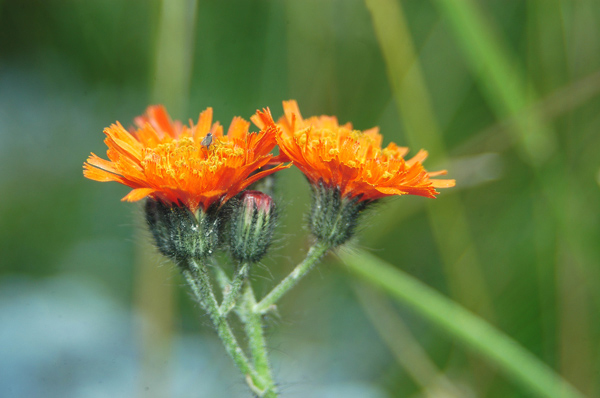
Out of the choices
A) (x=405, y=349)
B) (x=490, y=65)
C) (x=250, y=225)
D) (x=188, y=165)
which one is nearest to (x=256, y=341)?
(x=250, y=225)

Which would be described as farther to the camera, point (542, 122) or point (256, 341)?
point (542, 122)

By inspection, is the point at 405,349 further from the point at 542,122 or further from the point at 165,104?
the point at 165,104

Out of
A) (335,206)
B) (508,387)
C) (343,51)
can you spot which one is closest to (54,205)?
(343,51)

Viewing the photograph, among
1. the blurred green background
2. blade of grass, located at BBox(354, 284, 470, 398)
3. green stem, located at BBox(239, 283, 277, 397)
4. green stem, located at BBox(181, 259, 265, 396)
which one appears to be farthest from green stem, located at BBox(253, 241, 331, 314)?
blade of grass, located at BBox(354, 284, 470, 398)

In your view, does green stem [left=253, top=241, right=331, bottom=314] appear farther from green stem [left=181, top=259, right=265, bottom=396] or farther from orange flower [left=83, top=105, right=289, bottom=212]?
orange flower [left=83, top=105, right=289, bottom=212]

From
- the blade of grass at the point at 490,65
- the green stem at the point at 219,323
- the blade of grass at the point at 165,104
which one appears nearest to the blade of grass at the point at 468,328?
the green stem at the point at 219,323

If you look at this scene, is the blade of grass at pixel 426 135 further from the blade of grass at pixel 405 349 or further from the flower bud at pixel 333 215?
the flower bud at pixel 333 215

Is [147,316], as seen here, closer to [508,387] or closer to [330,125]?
[330,125]
